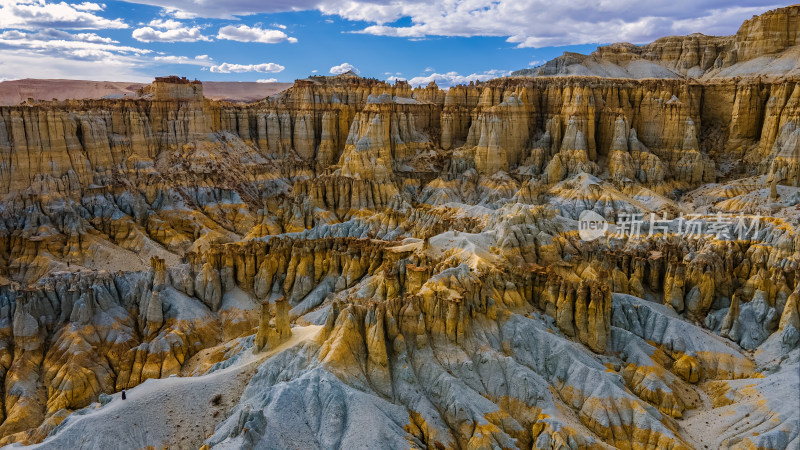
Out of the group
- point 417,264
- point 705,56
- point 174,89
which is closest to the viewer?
point 417,264

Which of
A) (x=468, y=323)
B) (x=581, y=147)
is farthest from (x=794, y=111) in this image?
(x=468, y=323)

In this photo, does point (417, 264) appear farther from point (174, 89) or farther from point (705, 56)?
point (705, 56)

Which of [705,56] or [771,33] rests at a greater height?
[771,33]

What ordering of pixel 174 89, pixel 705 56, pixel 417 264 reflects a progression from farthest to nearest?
pixel 705 56, pixel 174 89, pixel 417 264

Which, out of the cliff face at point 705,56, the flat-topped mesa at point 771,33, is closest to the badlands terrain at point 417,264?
the flat-topped mesa at point 771,33

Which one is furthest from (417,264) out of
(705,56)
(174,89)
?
(705,56)

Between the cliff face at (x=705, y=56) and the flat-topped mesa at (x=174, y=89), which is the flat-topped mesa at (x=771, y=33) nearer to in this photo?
the cliff face at (x=705, y=56)

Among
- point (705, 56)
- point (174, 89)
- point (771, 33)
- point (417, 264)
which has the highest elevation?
point (771, 33)

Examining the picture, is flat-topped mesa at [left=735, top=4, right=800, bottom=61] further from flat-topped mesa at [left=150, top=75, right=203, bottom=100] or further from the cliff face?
flat-topped mesa at [left=150, top=75, right=203, bottom=100]

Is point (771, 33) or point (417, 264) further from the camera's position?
point (771, 33)
